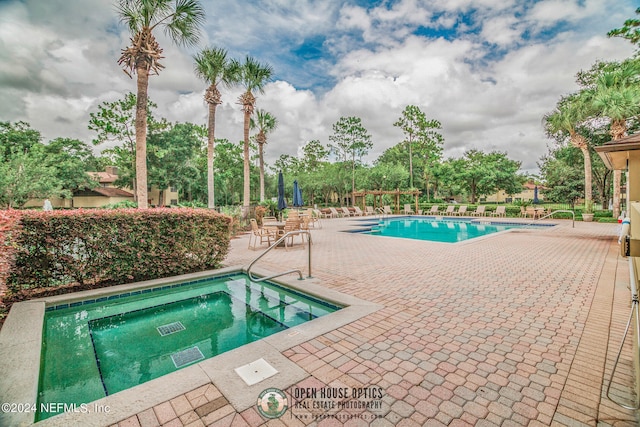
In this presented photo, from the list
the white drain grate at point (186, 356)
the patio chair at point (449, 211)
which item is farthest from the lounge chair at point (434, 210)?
the white drain grate at point (186, 356)

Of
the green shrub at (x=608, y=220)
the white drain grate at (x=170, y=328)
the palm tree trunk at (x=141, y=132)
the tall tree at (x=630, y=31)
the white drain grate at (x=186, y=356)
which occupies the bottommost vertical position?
the white drain grate at (x=186, y=356)

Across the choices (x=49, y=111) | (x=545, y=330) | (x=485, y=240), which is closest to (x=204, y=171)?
(x=49, y=111)

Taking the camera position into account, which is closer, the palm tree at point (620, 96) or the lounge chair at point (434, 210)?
the palm tree at point (620, 96)

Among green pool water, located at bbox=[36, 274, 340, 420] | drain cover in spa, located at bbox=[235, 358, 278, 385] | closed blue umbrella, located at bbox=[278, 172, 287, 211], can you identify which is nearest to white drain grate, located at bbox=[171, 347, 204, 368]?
green pool water, located at bbox=[36, 274, 340, 420]

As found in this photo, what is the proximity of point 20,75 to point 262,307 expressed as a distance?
A: 43.3ft

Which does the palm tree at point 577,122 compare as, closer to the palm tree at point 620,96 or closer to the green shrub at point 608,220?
the green shrub at point 608,220

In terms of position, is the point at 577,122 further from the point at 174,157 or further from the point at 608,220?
the point at 174,157

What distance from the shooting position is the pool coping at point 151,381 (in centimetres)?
178

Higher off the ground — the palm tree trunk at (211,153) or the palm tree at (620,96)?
the palm tree at (620,96)

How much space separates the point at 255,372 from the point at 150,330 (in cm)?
230

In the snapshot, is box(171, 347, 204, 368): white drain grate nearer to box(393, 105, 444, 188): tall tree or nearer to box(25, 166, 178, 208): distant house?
box(25, 166, 178, 208): distant house

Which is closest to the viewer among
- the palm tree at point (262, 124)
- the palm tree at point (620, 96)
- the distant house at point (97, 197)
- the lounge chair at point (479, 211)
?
the palm tree at point (620, 96)

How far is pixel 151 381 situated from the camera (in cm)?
214

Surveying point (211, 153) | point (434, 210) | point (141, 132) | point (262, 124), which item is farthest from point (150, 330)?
point (434, 210)
